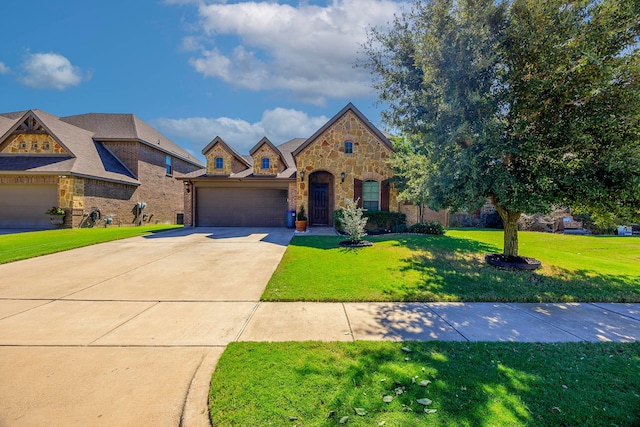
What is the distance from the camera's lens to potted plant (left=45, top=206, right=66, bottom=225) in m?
15.2

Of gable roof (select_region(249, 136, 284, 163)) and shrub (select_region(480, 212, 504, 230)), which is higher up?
gable roof (select_region(249, 136, 284, 163))

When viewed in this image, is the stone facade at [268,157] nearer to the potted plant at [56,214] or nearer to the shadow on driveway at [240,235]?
the shadow on driveway at [240,235]

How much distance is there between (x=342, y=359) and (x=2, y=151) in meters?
24.8

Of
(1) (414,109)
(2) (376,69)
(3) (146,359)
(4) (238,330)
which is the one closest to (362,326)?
(4) (238,330)

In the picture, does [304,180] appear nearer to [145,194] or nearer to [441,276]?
[441,276]

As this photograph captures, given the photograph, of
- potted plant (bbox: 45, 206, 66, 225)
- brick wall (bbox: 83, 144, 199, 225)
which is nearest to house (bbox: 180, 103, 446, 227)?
brick wall (bbox: 83, 144, 199, 225)

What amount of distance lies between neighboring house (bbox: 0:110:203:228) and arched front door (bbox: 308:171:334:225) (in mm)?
13013

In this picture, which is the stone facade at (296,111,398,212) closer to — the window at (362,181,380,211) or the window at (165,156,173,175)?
the window at (362,181,380,211)

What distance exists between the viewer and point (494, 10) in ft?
20.0

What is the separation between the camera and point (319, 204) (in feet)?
55.9

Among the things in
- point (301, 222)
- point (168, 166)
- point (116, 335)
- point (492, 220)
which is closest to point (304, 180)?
point (301, 222)

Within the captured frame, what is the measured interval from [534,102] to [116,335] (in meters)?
8.74

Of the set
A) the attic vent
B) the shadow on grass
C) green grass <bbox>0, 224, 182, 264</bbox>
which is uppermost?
the attic vent

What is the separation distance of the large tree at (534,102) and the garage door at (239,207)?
12315 millimetres
